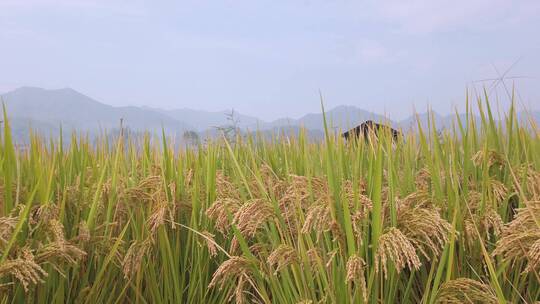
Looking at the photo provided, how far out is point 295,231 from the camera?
2.72 metres

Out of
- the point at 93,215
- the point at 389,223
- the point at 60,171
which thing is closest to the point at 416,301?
the point at 389,223

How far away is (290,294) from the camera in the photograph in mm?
2537

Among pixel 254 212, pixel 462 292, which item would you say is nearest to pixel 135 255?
pixel 254 212

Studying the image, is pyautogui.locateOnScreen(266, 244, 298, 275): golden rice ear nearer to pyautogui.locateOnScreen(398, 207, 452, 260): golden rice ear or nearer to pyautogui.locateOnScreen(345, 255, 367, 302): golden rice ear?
pyautogui.locateOnScreen(345, 255, 367, 302): golden rice ear

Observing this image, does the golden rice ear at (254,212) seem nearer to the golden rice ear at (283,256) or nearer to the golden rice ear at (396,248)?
the golden rice ear at (283,256)

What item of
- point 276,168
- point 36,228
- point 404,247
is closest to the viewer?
point 404,247

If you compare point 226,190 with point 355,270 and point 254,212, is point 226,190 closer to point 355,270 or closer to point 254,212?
point 254,212

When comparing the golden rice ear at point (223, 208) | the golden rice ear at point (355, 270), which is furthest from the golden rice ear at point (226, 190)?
the golden rice ear at point (355, 270)

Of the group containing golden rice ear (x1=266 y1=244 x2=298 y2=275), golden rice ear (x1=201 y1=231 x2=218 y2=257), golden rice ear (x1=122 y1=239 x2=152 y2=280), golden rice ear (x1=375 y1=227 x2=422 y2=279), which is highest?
golden rice ear (x1=375 y1=227 x2=422 y2=279)

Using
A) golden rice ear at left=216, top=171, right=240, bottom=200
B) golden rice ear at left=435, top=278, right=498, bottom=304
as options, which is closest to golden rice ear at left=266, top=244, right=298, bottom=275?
golden rice ear at left=435, top=278, right=498, bottom=304

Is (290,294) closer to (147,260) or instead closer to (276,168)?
(147,260)

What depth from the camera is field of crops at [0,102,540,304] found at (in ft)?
7.64

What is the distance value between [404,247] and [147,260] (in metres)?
1.87

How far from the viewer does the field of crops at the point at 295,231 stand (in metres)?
2.33
